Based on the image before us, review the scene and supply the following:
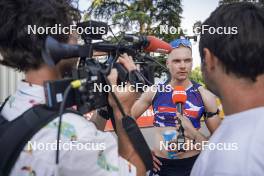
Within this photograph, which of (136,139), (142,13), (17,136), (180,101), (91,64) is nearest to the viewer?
(17,136)

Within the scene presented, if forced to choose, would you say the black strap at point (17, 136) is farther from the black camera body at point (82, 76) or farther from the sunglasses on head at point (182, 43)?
the sunglasses on head at point (182, 43)

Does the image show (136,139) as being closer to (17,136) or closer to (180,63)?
(17,136)

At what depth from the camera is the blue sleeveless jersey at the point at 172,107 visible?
9.21ft

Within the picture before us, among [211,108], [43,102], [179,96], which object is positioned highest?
[43,102]

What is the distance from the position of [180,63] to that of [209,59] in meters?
1.53

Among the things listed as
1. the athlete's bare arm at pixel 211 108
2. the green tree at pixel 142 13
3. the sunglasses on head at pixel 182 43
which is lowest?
the athlete's bare arm at pixel 211 108

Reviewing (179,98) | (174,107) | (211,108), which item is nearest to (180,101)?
(179,98)

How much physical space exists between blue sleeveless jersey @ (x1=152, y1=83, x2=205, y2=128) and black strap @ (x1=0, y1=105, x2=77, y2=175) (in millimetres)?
1756

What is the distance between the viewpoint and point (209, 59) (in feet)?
4.97

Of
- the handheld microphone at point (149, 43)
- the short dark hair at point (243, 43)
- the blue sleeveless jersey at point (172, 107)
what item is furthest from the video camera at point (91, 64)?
the blue sleeveless jersey at point (172, 107)

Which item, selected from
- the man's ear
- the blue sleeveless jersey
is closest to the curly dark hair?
the man's ear

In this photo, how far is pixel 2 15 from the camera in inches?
52.7

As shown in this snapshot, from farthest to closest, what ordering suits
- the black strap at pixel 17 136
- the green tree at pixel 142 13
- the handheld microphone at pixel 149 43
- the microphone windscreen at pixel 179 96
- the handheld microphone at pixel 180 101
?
the green tree at pixel 142 13, the microphone windscreen at pixel 179 96, the handheld microphone at pixel 180 101, the handheld microphone at pixel 149 43, the black strap at pixel 17 136

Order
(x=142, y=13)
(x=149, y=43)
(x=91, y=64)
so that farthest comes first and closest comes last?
(x=142, y=13)
(x=149, y=43)
(x=91, y=64)
